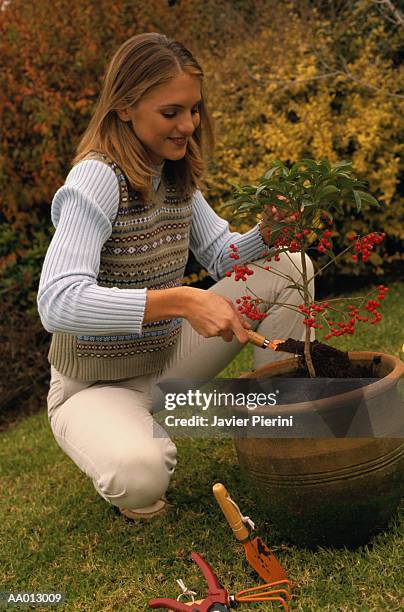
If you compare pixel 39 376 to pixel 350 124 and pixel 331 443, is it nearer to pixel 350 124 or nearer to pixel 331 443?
pixel 350 124

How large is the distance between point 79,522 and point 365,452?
3.91 ft

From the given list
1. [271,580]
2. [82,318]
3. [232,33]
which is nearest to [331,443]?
[271,580]

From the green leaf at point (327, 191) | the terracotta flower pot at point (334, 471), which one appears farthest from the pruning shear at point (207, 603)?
the green leaf at point (327, 191)

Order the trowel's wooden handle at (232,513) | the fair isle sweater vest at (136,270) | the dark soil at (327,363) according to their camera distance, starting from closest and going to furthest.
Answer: the trowel's wooden handle at (232,513) < the dark soil at (327,363) < the fair isle sweater vest at (136,270)

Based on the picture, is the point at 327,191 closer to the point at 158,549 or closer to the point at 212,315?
the point at 212,315

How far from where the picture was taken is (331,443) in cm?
184

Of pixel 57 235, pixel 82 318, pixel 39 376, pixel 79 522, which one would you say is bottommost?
pixel 39 376

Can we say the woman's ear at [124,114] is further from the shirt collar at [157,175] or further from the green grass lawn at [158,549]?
the green grass lawn at [158,549]

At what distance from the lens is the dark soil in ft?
6.75

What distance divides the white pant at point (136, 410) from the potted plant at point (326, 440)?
29cm

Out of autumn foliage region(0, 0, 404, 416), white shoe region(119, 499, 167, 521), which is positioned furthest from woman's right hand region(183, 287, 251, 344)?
autumn foliage region(0, 0, 404, 416)

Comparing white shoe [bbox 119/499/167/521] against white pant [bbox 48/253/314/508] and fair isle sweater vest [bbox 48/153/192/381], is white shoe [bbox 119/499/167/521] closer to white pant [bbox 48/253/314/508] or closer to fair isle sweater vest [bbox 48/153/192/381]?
white pant [bbox 48/253/314/508]

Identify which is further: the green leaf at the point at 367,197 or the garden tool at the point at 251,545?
the green leaf at the point at 367,197

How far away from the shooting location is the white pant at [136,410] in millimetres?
2152
